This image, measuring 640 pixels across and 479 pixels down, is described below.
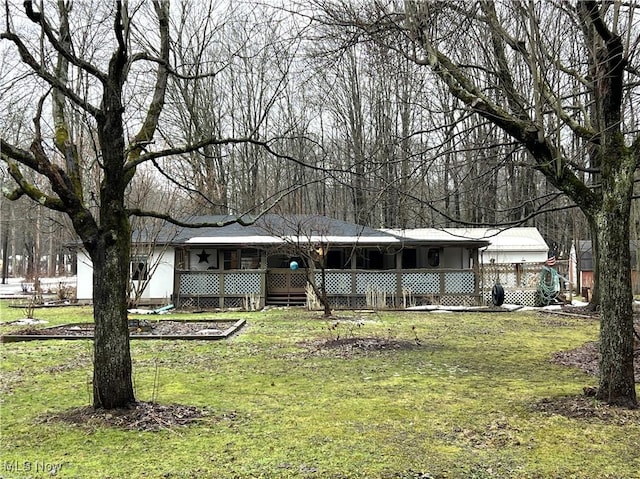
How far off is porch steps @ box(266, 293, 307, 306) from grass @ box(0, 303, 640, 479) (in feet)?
35.9

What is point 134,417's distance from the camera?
5.72 metres

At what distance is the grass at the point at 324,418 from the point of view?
453 centimetres

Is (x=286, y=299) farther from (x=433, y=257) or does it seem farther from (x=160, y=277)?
(x=433, y=257)

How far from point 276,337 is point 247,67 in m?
7.69

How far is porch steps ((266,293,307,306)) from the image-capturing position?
2269cm

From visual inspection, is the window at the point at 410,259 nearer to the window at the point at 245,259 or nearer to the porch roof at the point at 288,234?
the porch roof at the point at 288,234

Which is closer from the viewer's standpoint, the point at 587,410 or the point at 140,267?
the point at 587,410

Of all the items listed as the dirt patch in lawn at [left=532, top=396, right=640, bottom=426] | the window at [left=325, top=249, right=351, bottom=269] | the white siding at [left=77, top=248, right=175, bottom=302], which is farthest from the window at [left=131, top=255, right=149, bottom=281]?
the dirt patch in lawn at [left=532, top=396, right=640, bottom=426]

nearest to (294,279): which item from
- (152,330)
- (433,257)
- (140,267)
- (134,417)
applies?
(140,267)

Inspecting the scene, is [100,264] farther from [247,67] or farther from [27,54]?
[247,67]

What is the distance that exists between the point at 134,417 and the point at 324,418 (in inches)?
75.4

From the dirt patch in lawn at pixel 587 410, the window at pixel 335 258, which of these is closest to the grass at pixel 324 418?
the dirt patch in lawn at pixel 587 410

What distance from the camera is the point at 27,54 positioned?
17.1ft

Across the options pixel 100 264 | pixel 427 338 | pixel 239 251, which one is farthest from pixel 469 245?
pixel 100 264
